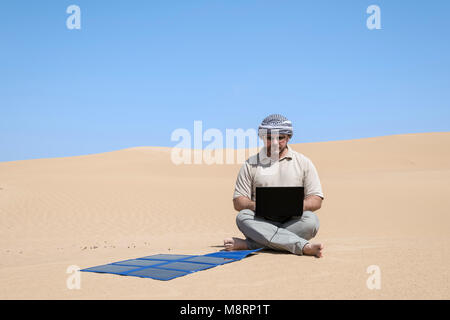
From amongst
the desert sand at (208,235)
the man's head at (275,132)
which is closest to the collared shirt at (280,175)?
the man's head at (275,132)

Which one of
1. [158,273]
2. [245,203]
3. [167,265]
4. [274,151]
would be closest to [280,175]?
[274,151]

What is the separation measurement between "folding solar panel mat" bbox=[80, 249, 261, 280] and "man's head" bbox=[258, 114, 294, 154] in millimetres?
1268

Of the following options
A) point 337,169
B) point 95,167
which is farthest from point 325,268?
point 95,167

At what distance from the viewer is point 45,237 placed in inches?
436

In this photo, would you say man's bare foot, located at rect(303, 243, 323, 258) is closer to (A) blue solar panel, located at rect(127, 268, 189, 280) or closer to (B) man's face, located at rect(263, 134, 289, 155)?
(B) man's face, located at rect(263, 134, 289, 155)

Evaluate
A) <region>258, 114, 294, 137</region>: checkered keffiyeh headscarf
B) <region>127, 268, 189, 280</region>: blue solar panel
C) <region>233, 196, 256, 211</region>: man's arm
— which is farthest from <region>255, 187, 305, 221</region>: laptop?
<region>127, 268, 189, 280</region>: blue solar panel

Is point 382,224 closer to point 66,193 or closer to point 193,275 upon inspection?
point 193,275

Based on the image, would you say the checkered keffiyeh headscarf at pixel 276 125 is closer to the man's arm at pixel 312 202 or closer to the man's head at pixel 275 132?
the man's head at pixel 275 132

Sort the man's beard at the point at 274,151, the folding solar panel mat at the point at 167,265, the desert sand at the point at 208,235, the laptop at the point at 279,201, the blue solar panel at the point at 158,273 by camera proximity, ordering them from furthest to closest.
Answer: the man's beard at the point at 274,151, the laptop at the point at 279,201, the folding solar panel mat at the point at 167,265, the blue solar panel at the point at 158,273, the desert sand at the point at 208,235

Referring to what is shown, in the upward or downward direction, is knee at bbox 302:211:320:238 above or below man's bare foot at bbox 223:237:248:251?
above

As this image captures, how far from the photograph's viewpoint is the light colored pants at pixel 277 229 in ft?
16.3

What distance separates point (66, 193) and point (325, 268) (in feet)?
49.7

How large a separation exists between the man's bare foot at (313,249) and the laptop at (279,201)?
0.39 metres

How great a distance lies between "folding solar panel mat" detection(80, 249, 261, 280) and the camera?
13.5ft
